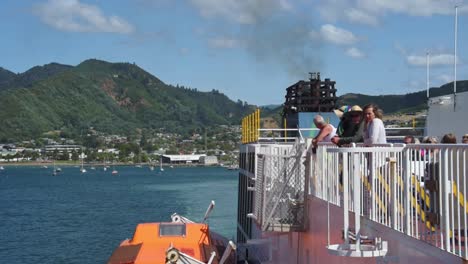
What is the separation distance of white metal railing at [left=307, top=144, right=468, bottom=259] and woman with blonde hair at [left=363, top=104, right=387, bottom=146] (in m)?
0.24

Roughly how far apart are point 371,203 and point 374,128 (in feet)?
3.49

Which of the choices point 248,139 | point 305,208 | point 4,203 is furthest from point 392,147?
point 4,203

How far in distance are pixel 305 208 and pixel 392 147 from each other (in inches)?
178

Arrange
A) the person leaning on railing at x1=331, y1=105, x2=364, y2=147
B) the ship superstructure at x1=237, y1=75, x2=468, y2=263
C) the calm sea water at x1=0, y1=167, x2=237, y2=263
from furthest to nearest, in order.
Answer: the calm sea water at x1=0, y1=167, x2=237, y2=263 → the person leaning on railing at x1=331, y1=105, x2=364, y2=147 → the ship superstructure at x1=237, y1=75, x2=468, y2=263

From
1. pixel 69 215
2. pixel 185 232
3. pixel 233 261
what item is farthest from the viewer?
pixel 69 215

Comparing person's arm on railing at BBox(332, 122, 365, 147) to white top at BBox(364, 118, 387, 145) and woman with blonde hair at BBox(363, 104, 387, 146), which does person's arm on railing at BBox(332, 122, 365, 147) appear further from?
white top at BBox(364, 118, 387, 145)

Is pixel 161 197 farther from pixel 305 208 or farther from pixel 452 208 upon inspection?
pixel 452 208

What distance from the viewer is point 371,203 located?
1012 cm

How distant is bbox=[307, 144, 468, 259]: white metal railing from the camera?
762cm

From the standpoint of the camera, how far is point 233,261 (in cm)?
2125

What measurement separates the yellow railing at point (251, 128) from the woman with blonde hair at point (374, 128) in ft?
47.6

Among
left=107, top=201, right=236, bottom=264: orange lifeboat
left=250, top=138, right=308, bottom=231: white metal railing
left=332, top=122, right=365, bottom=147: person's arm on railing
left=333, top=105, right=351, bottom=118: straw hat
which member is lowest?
left=107, top=201, right=236, bottom=264: orange lifeboat

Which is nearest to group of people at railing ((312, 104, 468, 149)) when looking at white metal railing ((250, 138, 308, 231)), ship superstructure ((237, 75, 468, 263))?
ship superstructure ((237, 75, 468, 263))

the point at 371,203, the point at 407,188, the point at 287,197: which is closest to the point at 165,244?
the point at 287,197
